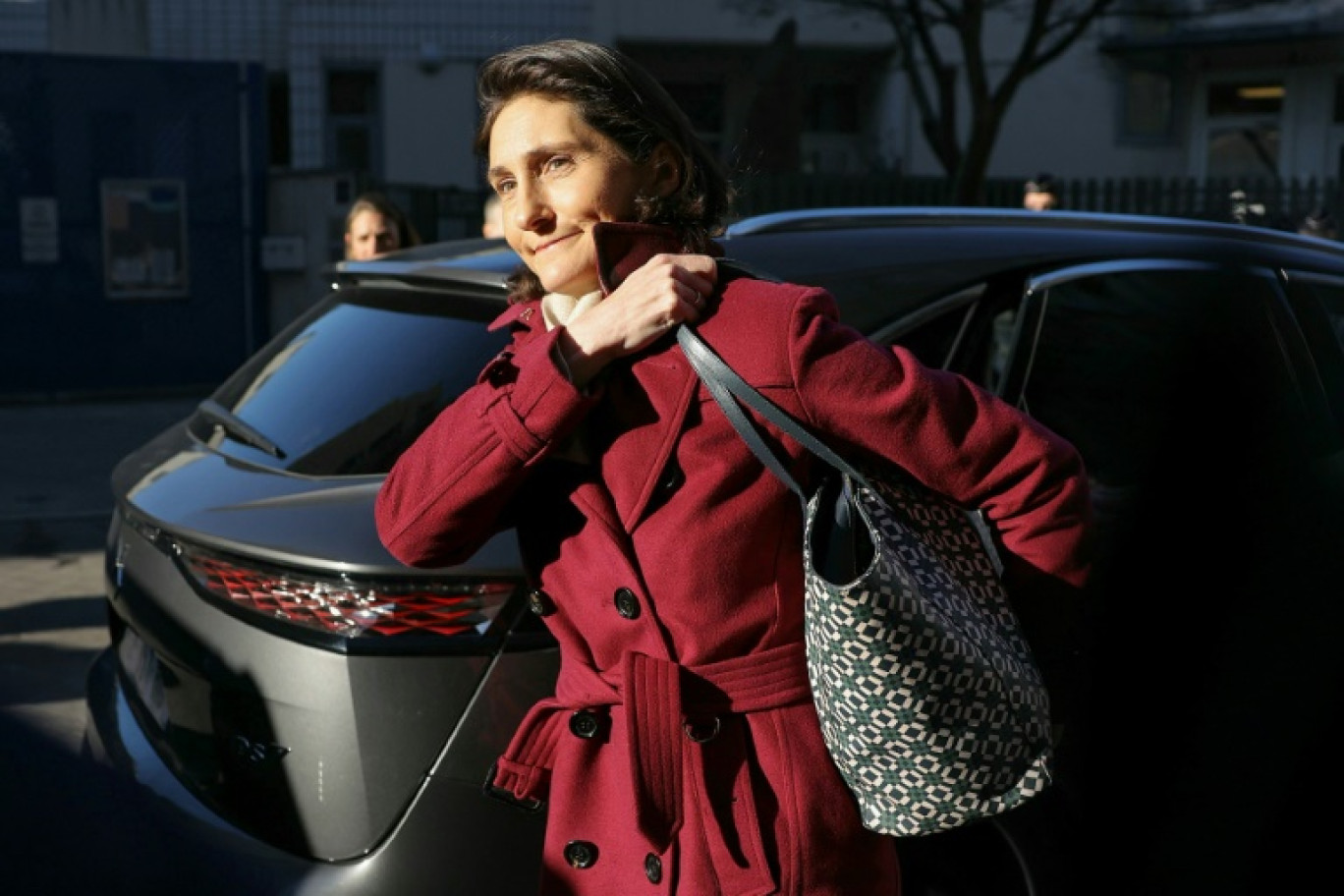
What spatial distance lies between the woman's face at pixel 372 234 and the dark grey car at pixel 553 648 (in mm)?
3388

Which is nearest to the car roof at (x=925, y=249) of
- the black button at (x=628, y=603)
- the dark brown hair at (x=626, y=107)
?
the dark brown hair at (x=626, y=107)

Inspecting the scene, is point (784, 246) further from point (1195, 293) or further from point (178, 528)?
point (178, 528)

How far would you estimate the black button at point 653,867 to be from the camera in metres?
1.97

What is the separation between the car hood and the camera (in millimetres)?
2764

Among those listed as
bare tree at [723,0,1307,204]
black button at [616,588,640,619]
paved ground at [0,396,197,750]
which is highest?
bare tree at [723,0,1307,204]

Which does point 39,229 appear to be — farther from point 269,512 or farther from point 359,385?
point 269,512

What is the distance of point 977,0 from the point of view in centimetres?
1800

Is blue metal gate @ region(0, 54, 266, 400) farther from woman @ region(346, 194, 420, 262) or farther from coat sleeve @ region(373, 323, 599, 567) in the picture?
coat sleeve @ region(373, 323, 599, 567)

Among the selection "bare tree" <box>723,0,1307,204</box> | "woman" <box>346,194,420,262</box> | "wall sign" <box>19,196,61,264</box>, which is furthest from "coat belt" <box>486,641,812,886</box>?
"bare tree" <box>723,0,1307,204</box>

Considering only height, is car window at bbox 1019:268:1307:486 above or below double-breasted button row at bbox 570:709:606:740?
above

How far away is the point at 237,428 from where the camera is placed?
342 centimetres

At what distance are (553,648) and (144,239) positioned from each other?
37.9ft

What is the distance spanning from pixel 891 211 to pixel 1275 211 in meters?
15.9

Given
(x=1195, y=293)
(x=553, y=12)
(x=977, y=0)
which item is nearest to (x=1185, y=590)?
(x=1195, y=293)
